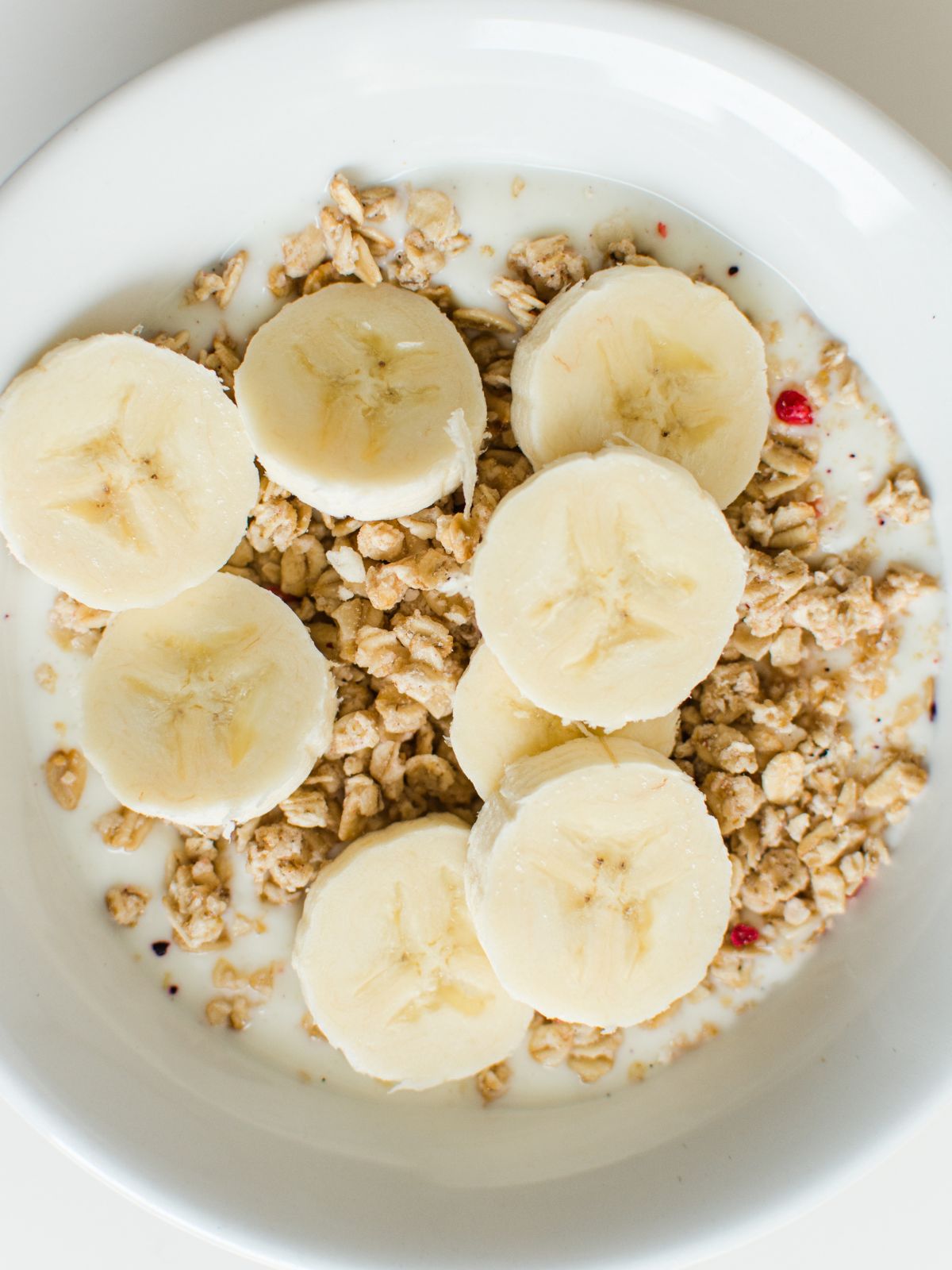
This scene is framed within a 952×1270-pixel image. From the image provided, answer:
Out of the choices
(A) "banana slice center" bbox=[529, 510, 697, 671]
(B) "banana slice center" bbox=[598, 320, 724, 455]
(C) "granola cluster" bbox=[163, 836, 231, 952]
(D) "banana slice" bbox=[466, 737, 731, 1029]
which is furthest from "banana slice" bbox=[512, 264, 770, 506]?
(C) "granola cluster" bbox=[163, 836, 231, 952]

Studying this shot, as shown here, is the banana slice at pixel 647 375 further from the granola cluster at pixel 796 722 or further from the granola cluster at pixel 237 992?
the granola cluster at pixel 237 992

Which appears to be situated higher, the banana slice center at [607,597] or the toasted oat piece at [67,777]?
the banana slice center at [607,597]

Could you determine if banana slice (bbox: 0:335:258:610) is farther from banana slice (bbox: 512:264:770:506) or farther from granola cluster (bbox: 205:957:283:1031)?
granola cluster (bbox: 205:957:283:1031)

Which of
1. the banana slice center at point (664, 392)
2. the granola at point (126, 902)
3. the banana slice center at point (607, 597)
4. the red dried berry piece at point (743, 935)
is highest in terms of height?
the banana slice center at point (664, 392)

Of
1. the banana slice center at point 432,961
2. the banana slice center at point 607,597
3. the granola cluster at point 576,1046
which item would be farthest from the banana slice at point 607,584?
the granola cluster at point 576,1046

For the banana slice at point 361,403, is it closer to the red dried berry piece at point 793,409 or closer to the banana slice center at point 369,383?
the banana slice center at point 369,383

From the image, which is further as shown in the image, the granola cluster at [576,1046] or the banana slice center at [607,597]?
the granola cluster at [576,1046]

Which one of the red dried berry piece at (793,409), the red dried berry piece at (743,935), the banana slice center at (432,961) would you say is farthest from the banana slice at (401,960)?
the red dried berry piece at (793,409)
